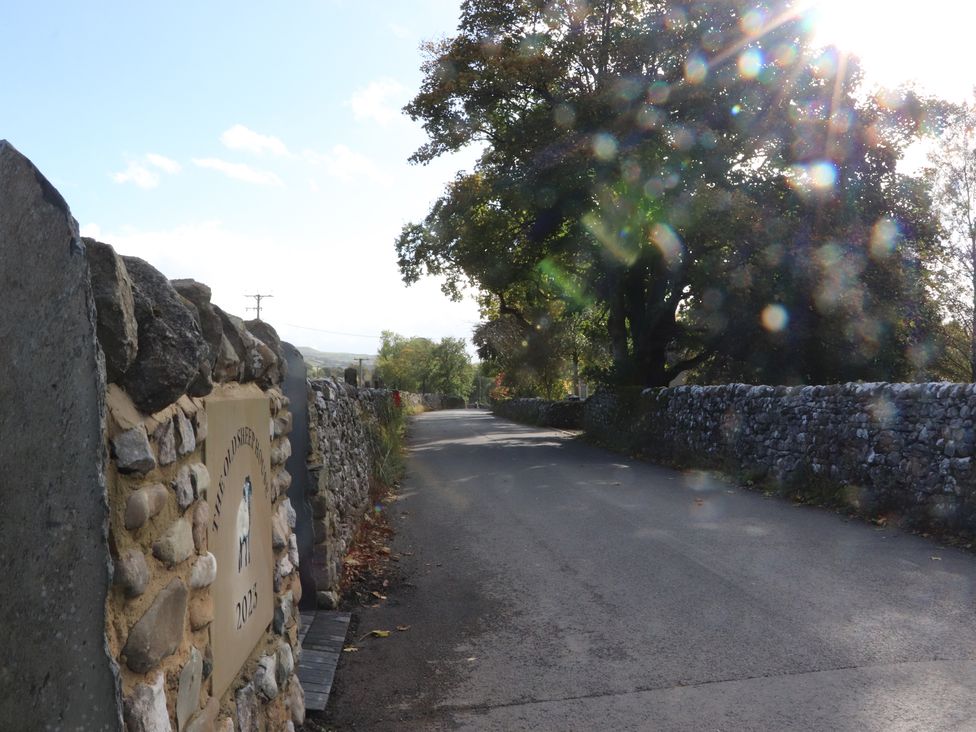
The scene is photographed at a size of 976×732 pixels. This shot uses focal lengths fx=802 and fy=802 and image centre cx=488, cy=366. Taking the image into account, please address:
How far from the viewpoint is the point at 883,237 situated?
2089 cm

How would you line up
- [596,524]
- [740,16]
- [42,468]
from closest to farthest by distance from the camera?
[42,468] < [596,524] < [740,16]

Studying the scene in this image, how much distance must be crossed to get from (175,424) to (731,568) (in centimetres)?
584

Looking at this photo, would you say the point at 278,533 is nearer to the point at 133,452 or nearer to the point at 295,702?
the point at 295,702

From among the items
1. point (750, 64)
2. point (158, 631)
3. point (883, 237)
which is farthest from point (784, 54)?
point (158, 631)

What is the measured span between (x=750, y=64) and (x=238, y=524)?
71.8 feet

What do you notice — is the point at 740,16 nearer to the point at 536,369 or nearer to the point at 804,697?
the point at 804,697

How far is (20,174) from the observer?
1.75 m

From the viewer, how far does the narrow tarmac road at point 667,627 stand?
421 centimetres

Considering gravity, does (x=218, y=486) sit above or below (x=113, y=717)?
above

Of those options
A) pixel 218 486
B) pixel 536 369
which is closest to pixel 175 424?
pixel 218 486

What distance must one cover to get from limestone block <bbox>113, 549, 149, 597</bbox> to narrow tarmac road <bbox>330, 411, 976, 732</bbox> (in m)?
2.58

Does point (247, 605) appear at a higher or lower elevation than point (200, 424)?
lower

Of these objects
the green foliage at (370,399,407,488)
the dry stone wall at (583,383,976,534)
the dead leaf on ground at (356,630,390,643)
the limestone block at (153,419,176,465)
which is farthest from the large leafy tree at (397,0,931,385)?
the limestone block at (153,419,176,465)

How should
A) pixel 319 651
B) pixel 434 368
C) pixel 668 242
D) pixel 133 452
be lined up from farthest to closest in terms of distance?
pixel 434 368
pixel 668 242
pixel 319 651
pixel 133 452
